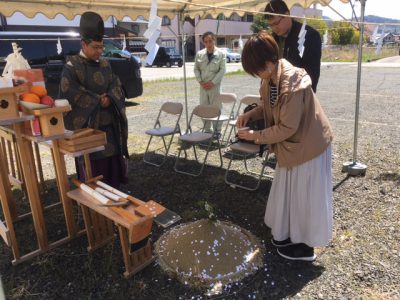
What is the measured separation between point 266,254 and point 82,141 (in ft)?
5.36

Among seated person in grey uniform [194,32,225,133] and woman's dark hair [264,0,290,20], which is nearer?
woman's dark hair [264,0,290,20]

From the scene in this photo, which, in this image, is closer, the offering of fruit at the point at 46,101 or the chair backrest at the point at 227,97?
the offering of fruit at the point at 46,101

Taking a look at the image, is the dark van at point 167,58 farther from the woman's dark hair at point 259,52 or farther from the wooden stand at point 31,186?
the woman's dark hair at point 259,52

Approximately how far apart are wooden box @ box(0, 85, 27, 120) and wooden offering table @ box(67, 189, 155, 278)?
0.69 m

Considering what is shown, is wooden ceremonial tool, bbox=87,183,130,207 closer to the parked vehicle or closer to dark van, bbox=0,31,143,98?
dark van, bbox=0,31,143,98

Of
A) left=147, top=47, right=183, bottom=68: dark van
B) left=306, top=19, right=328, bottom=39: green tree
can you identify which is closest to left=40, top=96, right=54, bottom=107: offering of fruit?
left=306, top=19, right=328, bottom=39: green tree

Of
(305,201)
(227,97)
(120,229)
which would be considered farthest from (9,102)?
(227,97)

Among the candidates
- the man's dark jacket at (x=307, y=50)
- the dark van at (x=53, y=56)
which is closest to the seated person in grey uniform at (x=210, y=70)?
the man's dark jacket at (x=307, y=50)

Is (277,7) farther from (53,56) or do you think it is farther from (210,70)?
(53,56)

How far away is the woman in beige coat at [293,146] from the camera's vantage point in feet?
7.08

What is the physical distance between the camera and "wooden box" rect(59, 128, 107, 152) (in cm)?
249

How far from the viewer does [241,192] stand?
12.6 ft

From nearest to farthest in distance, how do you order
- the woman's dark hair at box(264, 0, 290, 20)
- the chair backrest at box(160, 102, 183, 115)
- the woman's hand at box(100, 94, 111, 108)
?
the woman's hand at box(100, 94, 111, 108), the woman's dark hair at box(264, 0, 290, 20), the chair backrest at box(160, 102, 183, 115)

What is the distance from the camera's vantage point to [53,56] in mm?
8406
